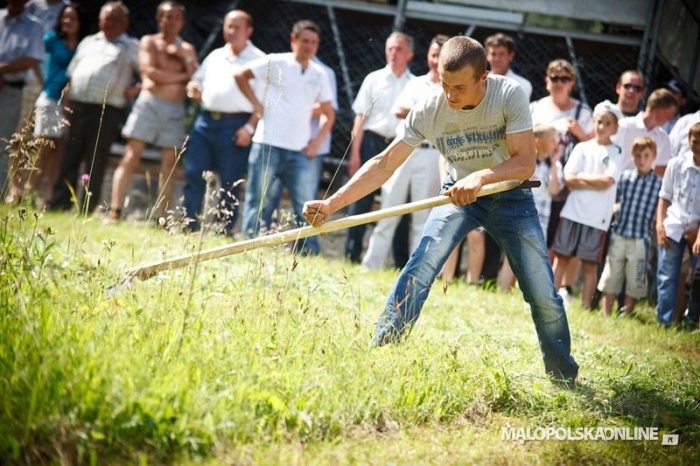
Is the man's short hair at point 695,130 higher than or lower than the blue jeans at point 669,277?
higher

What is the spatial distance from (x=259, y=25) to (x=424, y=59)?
2.08 meters

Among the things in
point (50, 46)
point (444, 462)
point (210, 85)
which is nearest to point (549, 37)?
point (210, 85)

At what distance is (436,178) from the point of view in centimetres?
848

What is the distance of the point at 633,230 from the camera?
785 centimetres

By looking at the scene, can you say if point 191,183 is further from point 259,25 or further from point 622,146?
point 622,146

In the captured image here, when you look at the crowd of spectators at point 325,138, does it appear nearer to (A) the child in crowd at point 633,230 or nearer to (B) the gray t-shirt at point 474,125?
(A) the child in crowd at point 633,230

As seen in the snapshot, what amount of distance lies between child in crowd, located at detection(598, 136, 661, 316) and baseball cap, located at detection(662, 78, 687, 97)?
1.71 m

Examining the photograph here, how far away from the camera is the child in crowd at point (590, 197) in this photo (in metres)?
7.75

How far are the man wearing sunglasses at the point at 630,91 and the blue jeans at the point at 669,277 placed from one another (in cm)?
148

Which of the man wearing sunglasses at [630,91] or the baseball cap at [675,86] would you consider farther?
the baseball cap at [675,86]

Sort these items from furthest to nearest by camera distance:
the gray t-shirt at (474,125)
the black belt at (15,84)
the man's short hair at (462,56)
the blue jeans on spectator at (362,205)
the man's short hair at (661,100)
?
1. the black belt at (15,84)
2. the blue jeans on spectator at (362,205)
3. the man's short hair at (661,100)
4. the gray t-shirt at (474,125)
5. the man's short hair at (462,56)

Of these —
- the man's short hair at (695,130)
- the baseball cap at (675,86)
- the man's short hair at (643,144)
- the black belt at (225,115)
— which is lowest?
the black belt at (225,115)

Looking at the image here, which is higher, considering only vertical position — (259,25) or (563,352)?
(259,25)

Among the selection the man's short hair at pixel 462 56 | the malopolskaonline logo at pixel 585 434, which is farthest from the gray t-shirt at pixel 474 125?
the malopolskaonline logo at pixel 585 434
